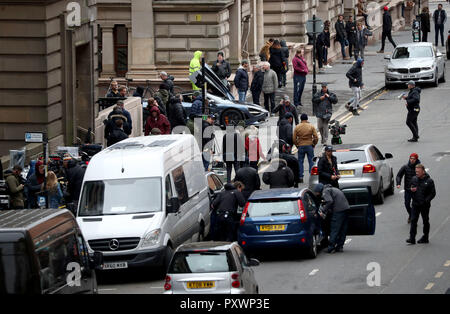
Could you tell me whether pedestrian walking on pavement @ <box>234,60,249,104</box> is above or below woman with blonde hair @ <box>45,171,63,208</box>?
above

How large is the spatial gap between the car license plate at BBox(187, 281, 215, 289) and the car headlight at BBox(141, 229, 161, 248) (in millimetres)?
3640

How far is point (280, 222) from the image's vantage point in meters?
21.4

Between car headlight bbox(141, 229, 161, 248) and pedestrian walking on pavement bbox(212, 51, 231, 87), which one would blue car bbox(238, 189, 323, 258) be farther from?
pedestrian walking on pavement bbox(212, 51, 231, 87)

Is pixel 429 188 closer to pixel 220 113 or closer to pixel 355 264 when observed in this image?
pixel 355 264

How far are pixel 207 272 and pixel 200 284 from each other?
0.22 meters

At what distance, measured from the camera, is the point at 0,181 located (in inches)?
896

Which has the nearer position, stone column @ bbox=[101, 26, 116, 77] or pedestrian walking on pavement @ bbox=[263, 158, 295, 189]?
pedestrian walking on pavement @ bbox=[263, 158, 295, 189]

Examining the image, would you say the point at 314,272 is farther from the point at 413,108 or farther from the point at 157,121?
the point at 413,108

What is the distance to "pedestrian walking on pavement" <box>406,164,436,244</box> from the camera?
22719 millimetres

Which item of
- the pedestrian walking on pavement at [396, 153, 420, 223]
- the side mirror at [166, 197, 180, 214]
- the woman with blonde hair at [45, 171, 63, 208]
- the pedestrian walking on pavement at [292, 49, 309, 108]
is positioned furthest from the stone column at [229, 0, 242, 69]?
the side mirror at [166, 197, 180, 214]

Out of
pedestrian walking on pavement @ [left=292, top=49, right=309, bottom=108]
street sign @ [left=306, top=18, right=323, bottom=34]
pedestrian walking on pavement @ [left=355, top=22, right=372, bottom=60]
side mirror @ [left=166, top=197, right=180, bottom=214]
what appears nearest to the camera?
side mirror @ [left=166, top=197, right=180, bottom=214]

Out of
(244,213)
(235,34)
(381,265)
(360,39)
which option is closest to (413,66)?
(235,34)

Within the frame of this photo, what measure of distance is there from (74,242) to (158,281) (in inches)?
201
